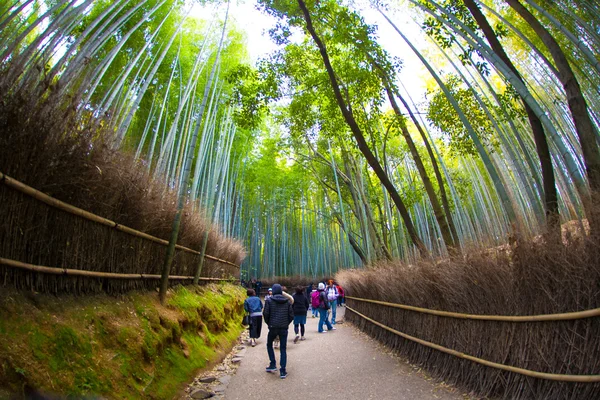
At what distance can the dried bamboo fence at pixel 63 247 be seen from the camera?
191 centimetres

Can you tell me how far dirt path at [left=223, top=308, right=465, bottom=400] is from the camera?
2973 mm

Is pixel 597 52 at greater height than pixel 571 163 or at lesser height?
greater

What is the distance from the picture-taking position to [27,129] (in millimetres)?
1928

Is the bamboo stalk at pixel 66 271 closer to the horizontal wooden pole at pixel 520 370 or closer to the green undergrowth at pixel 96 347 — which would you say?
the green undergrowth at pixel 96 347

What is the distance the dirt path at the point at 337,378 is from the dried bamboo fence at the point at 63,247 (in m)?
1.41

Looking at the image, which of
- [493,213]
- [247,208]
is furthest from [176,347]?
[247,208]

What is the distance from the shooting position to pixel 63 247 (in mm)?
2344

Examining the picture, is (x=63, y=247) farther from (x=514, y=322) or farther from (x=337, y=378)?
(x=514, y=322)

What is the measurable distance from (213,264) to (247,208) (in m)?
8.71

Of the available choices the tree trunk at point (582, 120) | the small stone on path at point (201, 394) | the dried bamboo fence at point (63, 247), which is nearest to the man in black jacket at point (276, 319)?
the small stone on path at point (201, 394)

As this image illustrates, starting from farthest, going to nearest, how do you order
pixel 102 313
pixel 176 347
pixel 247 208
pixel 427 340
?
1. pixel 247 208
2. pixel 427 340
3. pixel 176 347
4. pixel 102 313

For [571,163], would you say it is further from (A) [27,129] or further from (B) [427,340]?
(A) [27,129]

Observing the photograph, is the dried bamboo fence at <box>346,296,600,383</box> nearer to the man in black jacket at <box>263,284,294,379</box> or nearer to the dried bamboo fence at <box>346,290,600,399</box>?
the dried bamboo fence at <box>346,290,600,399</box>

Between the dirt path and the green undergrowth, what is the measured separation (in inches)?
21.5
